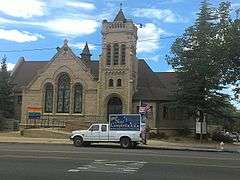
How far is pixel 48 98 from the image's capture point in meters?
62.8

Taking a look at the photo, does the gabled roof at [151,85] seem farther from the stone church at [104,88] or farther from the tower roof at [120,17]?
the tower roof at [120,17]

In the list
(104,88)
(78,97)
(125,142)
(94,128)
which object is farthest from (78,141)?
(78,97)

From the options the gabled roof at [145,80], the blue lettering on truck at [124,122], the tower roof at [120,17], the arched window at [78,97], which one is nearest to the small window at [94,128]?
the blue lettering on truck at [124,122]

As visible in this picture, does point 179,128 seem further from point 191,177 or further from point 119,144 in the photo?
point 191,177

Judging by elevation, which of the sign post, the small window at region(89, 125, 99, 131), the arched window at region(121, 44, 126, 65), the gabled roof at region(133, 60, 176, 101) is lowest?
the small window at region(89, 125, 99, 131)

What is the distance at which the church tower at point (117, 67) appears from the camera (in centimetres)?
5925

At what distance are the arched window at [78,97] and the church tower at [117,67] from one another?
2707mm

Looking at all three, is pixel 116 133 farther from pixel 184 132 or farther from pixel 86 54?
pixel 86 54

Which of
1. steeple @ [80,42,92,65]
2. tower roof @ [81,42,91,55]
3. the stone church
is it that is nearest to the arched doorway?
the stone church

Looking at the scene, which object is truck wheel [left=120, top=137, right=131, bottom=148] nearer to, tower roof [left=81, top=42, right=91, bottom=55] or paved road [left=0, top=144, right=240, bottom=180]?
paved road [left=0, top=144, right=240, bottom=180]

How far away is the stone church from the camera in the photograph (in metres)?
59.4

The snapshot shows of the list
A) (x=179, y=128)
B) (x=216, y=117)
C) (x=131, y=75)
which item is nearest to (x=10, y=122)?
(x=131, y=75)

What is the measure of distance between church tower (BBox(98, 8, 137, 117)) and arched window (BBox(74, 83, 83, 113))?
2.71 m

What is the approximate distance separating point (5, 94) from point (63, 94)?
7784mm
